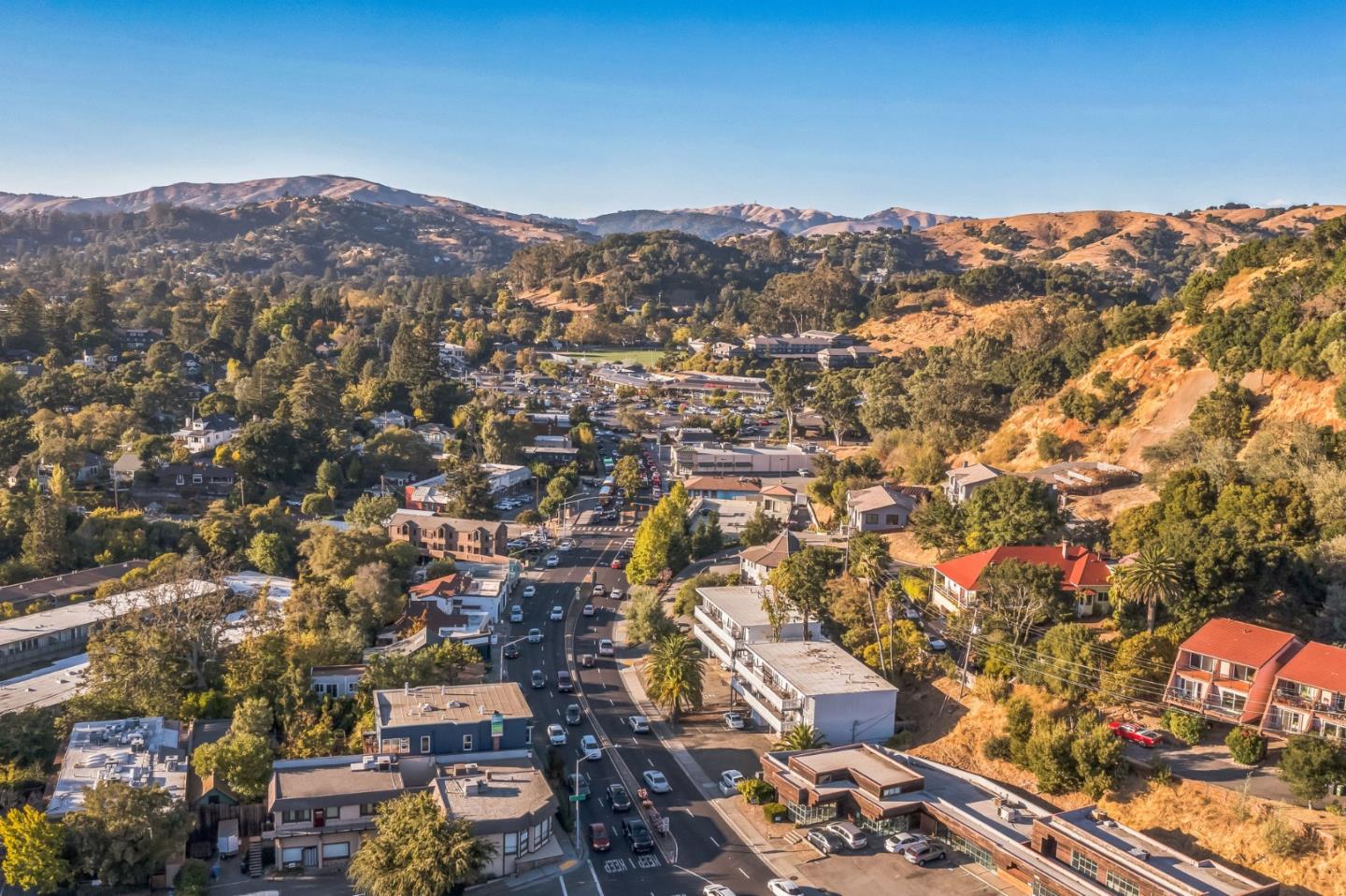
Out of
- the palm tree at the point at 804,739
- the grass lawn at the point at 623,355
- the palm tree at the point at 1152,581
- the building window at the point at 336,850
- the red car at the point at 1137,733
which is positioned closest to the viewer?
the building window at the point at 336,850

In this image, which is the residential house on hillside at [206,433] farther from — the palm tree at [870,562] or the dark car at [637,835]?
the dark car at [637,835]

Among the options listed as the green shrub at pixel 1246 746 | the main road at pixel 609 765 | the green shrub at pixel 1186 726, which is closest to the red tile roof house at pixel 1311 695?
the green shrub at pixel 1246 746

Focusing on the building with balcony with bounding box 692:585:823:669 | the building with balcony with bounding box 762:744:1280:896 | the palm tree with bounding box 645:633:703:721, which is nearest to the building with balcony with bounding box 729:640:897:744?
the building with balcony with bounding box 692:585:823:669

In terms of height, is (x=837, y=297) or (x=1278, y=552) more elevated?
(x=837, y=297)

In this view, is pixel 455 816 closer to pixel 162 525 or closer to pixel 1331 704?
pixel 1331 704

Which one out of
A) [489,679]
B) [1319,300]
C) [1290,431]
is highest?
[1319,300]

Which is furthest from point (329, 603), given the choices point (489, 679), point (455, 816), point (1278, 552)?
point (1278, 552)
